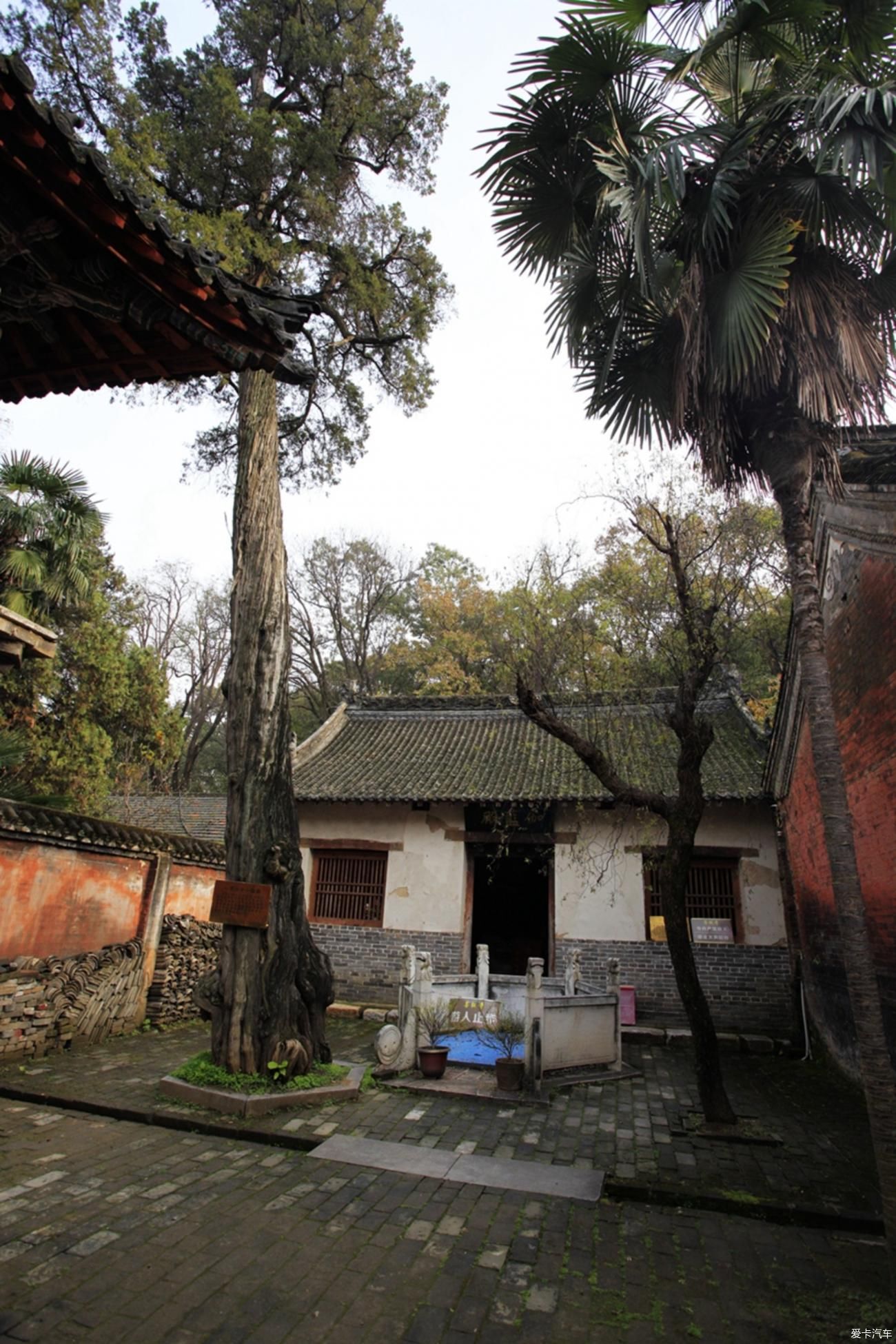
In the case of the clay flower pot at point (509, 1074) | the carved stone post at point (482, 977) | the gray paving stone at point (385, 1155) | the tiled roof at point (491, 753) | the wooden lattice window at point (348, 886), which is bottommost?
the gray paving stone at point (385, 1155)

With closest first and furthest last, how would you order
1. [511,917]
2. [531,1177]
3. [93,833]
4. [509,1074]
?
[531,1177], [509,1074], [93,833], [511,917]

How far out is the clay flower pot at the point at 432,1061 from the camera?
721 cm

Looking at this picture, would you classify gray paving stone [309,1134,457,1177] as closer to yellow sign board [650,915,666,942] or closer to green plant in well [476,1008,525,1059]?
green plant in well [476,1008,525,1059]

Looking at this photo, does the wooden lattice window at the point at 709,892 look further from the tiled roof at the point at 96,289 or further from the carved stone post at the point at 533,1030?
the tiled roof at the point at 96,289

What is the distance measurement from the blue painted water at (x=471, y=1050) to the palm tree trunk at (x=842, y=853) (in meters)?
4.70

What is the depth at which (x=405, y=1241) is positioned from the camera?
3.76m

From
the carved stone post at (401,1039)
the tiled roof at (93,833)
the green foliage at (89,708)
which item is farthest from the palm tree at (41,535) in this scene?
the carved stone post at (401,1039)

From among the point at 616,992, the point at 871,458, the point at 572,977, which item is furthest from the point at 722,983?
the point at 871,458

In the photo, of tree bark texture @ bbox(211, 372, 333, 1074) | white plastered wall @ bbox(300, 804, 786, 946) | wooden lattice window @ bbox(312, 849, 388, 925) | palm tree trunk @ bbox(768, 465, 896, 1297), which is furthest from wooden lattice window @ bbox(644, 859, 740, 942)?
palm tree trunk @ bbox(768, 465, 896, 1297)

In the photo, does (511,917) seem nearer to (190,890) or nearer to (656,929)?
(656,929)

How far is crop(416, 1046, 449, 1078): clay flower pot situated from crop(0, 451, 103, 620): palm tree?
29.1 feet

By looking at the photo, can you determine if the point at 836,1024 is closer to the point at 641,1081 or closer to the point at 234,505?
the point at 641,1081

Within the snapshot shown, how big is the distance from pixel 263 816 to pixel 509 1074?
3.50 m

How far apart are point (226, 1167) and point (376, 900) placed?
25.0 ft
